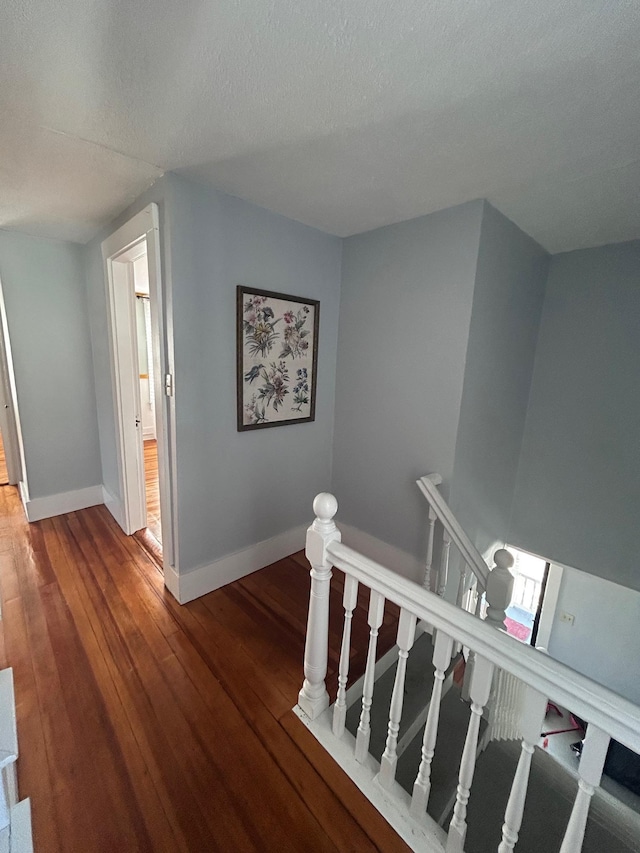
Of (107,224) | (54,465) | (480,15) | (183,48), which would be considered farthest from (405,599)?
(54,465)

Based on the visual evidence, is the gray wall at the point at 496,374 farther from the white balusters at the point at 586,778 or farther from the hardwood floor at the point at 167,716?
the white balusters at the point at 586,778

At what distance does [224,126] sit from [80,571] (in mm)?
2540

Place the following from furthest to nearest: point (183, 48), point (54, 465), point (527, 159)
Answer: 1. point (54, 465)
2. point (527, 159)
3. point (183, 48)

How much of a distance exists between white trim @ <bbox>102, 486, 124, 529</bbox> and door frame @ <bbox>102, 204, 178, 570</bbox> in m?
0.03

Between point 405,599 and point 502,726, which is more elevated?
point 405,599

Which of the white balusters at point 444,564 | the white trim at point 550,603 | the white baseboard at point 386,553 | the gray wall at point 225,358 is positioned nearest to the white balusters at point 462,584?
the white balusters at point 444,564

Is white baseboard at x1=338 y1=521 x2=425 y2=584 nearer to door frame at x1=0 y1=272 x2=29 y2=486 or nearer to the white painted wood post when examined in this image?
the white painted wood post

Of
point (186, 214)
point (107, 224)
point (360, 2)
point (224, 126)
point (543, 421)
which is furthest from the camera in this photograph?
point (543, 421)

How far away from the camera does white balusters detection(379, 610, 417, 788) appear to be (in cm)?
99

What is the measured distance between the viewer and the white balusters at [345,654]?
45.3 inches

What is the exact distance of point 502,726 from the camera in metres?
1.43

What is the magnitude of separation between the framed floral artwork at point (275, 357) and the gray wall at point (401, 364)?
31 cm

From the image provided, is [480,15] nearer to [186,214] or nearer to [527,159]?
[527,159]

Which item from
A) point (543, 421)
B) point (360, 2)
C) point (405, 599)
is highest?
point (360, 2)
